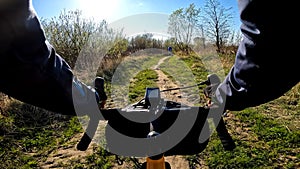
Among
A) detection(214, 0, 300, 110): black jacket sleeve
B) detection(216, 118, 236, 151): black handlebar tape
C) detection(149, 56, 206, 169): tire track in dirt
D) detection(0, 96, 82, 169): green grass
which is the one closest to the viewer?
detection(214, 0, 300, 110): black jacket sleeve

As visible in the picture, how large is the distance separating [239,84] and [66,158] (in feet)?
12.1

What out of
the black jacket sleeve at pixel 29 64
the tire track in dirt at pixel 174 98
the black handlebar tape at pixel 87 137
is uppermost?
the black jacket sleeve at pixel 29 64

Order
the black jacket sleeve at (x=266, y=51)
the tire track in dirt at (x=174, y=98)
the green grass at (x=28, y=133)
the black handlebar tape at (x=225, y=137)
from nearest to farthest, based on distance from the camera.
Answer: the black jacket sleeve at (x=266, y=51) < the black handlebar tape at (x=225, y=137) < the tire track in dirt at (x=174, y=98) < the green grass at (x=28, y=133)

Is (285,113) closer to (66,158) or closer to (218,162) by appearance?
(218,162)

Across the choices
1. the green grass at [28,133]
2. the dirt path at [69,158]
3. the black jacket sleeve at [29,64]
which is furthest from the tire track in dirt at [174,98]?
the green grass at [28,133]

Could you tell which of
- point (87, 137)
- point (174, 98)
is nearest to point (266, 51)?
point (87, 137)

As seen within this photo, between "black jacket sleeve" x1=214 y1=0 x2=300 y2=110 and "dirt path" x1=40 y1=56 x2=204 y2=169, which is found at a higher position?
"black jacket sleeve" x1=214 y1=0 x2=300 y2=110

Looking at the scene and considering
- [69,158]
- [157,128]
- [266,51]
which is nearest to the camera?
[266,51]

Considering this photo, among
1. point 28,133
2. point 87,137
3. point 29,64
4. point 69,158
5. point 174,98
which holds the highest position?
point 29,64

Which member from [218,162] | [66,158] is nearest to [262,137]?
[218,162]

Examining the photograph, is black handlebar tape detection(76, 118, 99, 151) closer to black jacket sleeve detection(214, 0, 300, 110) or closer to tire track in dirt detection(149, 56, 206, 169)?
black jacket sleeve detection(214, 0, 300, 110)

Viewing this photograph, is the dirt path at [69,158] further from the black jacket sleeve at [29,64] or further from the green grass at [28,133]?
the black jacket sleeve at [29,64]

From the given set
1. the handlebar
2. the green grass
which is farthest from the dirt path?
the handlebar

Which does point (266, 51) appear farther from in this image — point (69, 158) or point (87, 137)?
point (69, 158)
